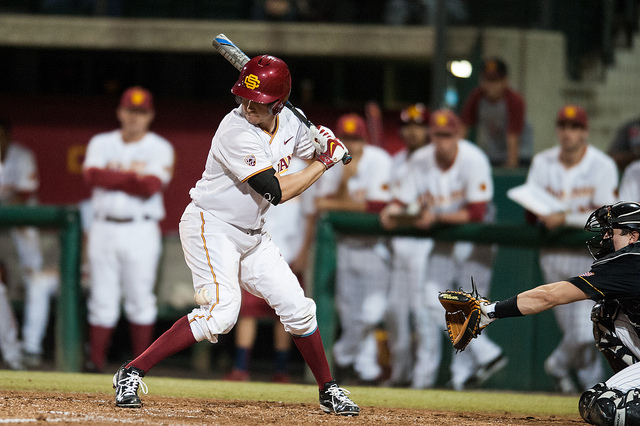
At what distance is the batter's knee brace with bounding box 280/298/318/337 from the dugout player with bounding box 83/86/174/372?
84.5 inches

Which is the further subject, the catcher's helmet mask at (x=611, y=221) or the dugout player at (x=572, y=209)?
the dugout player at (x=572, y=209)

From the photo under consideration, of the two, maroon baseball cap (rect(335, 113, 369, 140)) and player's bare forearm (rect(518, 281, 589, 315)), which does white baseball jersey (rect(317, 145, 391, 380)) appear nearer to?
maroon baseball cap (rect(335, 113, 369, 140))

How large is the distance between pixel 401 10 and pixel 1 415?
6.50 meters

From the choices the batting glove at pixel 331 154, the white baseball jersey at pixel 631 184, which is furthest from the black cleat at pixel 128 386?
the white baseball jersey at pixel 631 184

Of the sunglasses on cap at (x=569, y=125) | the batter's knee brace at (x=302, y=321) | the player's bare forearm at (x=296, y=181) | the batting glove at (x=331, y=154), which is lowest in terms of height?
the batter's knee brace at (x=302, y=321)

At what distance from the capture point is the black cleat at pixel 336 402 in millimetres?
3623

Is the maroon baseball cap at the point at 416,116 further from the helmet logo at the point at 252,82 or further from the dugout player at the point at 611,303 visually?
the helmet logo at the point at 252,82

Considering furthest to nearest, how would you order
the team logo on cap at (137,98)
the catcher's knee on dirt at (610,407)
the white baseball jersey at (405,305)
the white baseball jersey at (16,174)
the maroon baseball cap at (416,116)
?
the white baseball jersey at (16,174)
the maroon baseball cap at (416,116)
the team logo on cap at (137,98)
the white baseball jersey at (405,305)
the catcher's knee on dirt at (610,407)

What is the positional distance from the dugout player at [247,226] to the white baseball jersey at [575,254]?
2013 mm

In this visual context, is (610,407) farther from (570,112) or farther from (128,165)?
(128,165)

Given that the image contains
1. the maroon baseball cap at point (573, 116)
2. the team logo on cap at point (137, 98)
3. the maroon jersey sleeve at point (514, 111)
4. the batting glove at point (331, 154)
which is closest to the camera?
the batting glove at point (331, 154)

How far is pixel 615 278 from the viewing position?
3.32 metres

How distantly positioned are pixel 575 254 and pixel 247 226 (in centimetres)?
243

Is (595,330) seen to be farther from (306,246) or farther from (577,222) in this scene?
(306,246)
